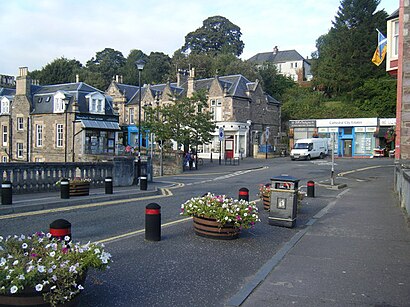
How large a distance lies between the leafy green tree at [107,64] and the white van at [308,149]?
46.9m

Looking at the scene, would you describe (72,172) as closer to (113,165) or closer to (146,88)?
(113,165)

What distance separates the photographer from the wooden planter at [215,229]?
8.58m

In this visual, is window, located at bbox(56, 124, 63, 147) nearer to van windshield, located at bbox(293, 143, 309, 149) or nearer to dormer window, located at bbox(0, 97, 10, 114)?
dormer window, located at bbox(0, 97, 10, 114)

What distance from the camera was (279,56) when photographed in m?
106

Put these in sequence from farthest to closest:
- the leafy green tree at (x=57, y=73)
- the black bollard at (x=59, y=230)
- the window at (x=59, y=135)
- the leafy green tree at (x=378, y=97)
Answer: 1. the leafy green tree at (x=57, y=73)
2. the leafy green tree at (x=378, y=97)
3. the window at (x=59, y=135)
4. the black bollard at (x=59, y=230)

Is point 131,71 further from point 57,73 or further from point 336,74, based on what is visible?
point 336,74

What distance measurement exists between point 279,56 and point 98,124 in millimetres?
70312

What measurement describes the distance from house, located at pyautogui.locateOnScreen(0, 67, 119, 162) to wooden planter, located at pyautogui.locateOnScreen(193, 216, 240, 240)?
1366 inches

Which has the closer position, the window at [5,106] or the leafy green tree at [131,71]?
the window at [5,106]

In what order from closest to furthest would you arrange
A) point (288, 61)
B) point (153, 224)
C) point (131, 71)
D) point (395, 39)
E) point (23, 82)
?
point (153, 224) → point (395, 39) → point (23, 82) → point (131, 71) → point (288, 61)

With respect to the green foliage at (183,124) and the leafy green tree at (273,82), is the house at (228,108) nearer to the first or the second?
the green foliage at (183,124)

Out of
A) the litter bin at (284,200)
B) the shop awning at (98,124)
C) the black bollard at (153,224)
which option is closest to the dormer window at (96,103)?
the shop awning at (98,124)

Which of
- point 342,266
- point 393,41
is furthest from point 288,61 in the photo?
point 342,266

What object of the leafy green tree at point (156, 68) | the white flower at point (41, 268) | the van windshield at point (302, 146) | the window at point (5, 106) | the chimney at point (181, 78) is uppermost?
the leafy green tree at point (156, 68)
